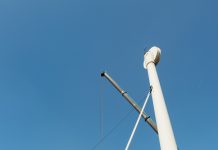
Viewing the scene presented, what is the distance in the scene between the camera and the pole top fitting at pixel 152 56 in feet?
42.3

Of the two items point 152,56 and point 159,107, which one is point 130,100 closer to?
point 152,56

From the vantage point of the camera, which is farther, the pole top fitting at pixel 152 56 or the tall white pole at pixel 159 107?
the pole top fitting at pixel 152 56

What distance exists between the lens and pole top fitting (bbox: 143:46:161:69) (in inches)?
508

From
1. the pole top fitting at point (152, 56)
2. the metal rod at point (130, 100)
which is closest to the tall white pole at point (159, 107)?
the pole top fitting at point (152, 56)

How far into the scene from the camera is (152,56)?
12984mm

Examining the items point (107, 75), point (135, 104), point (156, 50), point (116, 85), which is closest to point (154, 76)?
point (156, 50)

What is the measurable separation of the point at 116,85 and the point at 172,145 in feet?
33.1

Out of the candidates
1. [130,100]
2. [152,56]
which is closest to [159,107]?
[152,56]

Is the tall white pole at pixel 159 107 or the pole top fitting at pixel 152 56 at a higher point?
the pole top fitting at pixel 152 56

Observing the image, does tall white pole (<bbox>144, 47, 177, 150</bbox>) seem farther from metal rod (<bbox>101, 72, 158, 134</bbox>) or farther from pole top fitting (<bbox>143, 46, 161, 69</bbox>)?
metal rod (<bbox>101, 72, 158, 134</bbox>)

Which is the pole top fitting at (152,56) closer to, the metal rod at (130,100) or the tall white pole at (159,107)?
the tall white pole at (159,107)

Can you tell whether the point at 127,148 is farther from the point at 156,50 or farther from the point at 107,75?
the point at 107,75

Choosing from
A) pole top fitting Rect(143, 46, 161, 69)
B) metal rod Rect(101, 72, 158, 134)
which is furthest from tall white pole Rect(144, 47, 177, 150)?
metal rod Rect(101, 72, 158, 134)

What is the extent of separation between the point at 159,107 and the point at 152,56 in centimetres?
373
